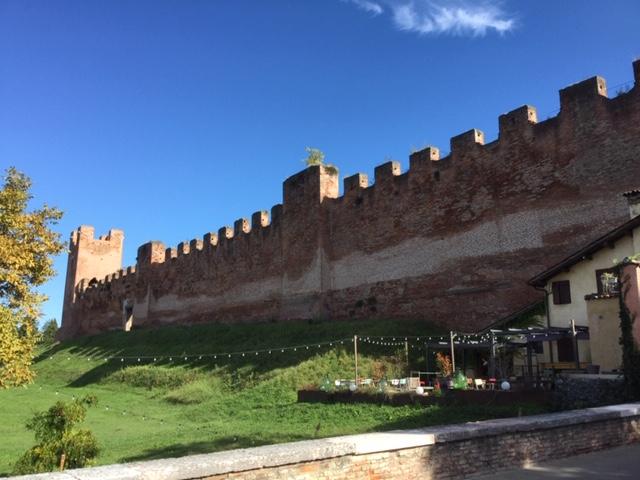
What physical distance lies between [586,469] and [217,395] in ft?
47.1

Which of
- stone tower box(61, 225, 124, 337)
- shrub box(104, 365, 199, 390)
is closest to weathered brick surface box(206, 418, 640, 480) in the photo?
shrub box(104, 365, 199, 390)

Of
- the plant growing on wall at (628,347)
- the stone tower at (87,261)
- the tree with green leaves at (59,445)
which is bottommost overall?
the tree with green leaves at (59,445)

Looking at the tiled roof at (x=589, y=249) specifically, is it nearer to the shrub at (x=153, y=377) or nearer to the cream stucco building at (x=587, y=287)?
the cream stucco building at (x=587, y=287)

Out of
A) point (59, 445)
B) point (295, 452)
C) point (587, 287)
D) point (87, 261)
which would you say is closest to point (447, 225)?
point (587, 287)

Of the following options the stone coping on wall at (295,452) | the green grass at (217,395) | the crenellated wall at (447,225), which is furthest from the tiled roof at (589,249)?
the stone coping on wall at (295,452)

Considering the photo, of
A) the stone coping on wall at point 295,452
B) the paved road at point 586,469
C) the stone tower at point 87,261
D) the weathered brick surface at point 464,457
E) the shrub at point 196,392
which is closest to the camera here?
the stone coping on wall at point 295,452

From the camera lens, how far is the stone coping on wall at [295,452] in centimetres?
404

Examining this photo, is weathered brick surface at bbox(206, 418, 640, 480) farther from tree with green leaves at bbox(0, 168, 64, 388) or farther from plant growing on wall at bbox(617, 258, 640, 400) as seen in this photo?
tree with green leaves at bbox(0, 168, 64, 388)

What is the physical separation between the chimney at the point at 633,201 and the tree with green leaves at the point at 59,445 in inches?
545

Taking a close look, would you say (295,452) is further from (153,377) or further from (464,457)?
(153,377)

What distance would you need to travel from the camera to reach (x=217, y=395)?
18812 mm

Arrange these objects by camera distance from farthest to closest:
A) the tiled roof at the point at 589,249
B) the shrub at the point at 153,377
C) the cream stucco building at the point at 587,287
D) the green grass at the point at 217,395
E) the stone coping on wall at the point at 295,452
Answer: the shrub at the point at 153,377 < the tiled roof at the point at 589,249 < the cream stucco building at the point at 587,287 < the green grass at the point at 217,395 < the stone coping on wall at the point at 295,452

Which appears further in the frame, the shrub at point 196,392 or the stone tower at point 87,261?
the stone tower at point 87,261

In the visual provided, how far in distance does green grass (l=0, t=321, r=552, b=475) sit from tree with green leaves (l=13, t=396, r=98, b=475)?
2138mm
